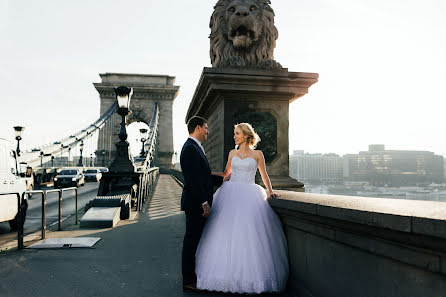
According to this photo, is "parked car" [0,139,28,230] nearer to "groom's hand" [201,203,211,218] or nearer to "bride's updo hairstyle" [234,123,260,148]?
"groom's hand" [201,203,211,218]

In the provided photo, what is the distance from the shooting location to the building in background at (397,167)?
91312 millimetres

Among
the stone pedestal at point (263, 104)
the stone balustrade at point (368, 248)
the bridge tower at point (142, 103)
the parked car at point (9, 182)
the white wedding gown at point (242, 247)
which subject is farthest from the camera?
the bridge tower at point (142, 103)

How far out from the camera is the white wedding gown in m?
2.83

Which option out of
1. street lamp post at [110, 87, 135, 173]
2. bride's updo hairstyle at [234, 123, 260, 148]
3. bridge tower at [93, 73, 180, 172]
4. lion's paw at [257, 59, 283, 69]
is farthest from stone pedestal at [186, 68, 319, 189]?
bridge tower at [93, 73, 180, 172]

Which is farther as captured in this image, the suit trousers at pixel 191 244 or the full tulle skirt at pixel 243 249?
the suit trousers at pixel 191 244

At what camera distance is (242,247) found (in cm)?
288

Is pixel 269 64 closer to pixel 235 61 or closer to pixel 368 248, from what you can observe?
pixel 235 61

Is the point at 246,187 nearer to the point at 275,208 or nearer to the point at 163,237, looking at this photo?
the point at 275,208

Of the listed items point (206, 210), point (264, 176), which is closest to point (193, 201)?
point (206, 210)

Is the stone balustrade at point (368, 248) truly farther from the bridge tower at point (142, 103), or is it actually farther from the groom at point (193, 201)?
the bridge tower at point (142, 103)

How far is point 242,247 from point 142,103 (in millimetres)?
49458

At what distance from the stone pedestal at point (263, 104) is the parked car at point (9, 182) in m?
3.48

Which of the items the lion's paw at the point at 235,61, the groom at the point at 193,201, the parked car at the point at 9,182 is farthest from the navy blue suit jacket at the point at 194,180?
the parked car at the point at 9,182

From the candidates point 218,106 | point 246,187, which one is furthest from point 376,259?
point 218,106
